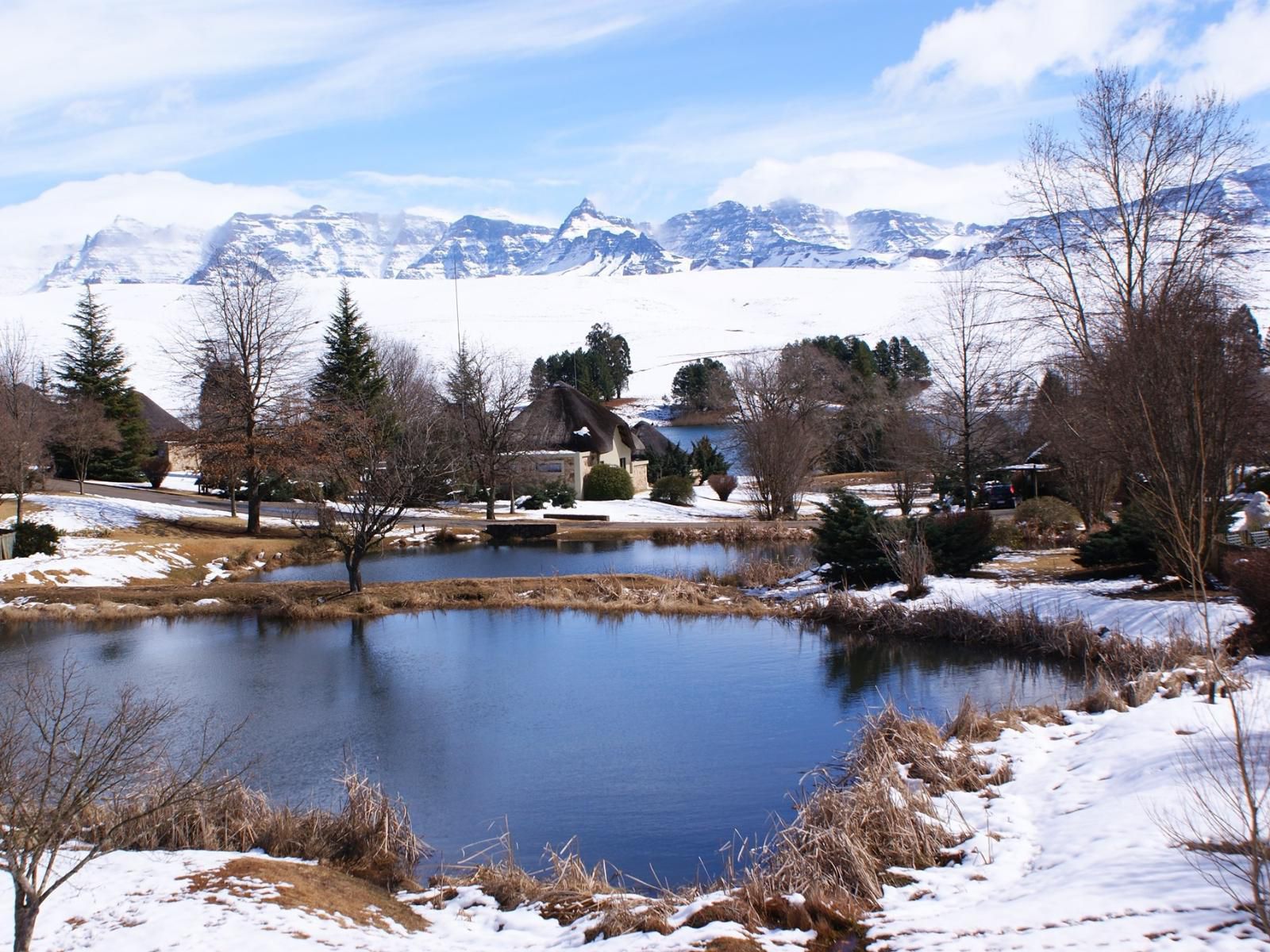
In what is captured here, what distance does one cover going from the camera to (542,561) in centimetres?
3394

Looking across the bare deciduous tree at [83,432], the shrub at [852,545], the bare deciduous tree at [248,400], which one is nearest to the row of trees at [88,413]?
the bare deciduous tree at [83,432]

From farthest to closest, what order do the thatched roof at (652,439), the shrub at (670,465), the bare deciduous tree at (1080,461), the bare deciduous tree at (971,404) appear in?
the thatched roof at (652,439) → the shrub at (670,465) → the bare deciduous tree at (971,404) → the bare deciduous tree at (1080,461)

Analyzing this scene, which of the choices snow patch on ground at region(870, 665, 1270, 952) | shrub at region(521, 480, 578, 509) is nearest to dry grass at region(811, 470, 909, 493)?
shrub at region(521, 480, 578, 509)

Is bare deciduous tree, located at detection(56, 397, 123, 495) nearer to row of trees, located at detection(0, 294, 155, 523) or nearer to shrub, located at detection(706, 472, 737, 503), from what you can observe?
A: row of trees, located at detection(0, 294, 155, 523)

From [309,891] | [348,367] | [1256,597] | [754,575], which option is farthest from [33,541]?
[1256,597]

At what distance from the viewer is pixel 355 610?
24.4 m

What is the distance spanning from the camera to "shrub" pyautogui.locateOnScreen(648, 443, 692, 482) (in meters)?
61.3

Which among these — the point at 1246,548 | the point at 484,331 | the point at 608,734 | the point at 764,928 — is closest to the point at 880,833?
the point at 764,928

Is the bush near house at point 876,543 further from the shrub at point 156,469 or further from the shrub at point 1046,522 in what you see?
the shrub at point 156,469

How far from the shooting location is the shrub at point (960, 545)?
973 inches

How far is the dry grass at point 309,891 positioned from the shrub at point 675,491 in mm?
42515

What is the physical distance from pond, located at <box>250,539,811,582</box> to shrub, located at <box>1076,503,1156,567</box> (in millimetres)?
9826

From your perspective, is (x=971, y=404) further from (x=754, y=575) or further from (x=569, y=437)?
(x=569, y=437)

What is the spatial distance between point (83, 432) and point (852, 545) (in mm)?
32247
